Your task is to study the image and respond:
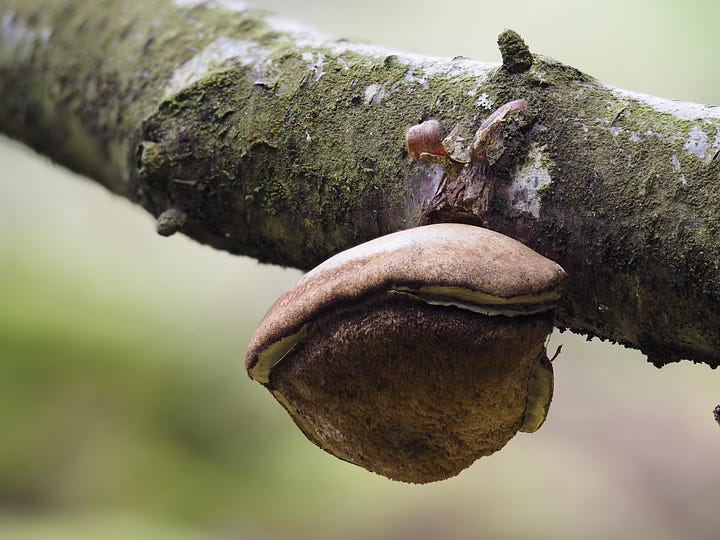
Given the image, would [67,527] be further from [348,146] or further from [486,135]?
[486,135]

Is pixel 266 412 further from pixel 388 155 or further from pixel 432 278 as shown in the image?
pixel 432 278

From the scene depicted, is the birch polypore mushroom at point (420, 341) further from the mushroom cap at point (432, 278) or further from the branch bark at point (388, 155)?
the branch bark at point (388, 155)

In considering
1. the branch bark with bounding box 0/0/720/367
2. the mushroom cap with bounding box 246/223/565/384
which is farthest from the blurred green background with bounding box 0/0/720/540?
the mushroom cap with bounding box 246/223/565/384

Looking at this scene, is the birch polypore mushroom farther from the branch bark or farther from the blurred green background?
the blurred green background

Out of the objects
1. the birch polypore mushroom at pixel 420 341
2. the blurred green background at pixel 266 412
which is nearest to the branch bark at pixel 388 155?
the birch polypore mushroom at pixel 420 341

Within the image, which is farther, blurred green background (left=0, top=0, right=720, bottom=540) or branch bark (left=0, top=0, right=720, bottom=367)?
blurred green background (left=0, top=0, right=720, bottom=540)

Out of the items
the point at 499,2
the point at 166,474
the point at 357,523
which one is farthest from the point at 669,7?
the point at 166,474
